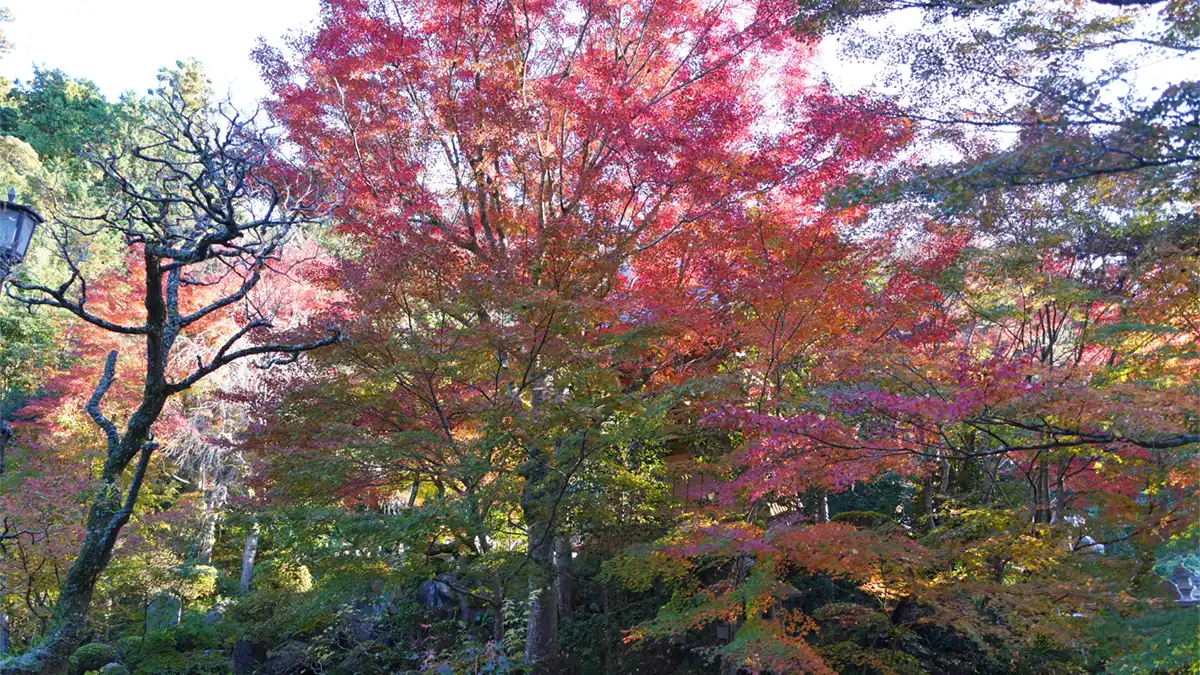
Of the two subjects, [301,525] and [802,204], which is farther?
[802,204]

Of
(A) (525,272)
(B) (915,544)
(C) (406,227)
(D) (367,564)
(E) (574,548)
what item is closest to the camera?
(B) (915,544)

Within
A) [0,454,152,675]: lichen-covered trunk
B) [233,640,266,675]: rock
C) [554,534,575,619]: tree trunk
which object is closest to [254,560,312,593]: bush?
[233,640,266,675]: rock

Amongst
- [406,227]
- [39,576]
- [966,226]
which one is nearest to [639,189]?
[406,227]

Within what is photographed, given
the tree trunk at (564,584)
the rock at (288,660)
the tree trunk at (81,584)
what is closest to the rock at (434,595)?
the rock at (288,660)

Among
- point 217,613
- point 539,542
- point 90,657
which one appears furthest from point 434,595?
point 539,542

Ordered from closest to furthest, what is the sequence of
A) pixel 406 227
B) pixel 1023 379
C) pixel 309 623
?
pixel 1023 379
pixel 406 227
pixel 309 623

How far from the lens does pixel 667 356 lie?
9047mm

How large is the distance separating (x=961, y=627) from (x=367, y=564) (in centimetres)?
556

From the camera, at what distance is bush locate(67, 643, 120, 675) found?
10.4m

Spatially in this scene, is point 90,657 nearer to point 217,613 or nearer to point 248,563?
point 217,613

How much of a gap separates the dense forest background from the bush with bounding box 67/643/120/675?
50 mm

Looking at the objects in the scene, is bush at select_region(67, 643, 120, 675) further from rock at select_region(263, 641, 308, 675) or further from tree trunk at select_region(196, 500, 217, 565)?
tree trunk at select_region(196, 500, 217, 565)

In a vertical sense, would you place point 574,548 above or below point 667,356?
below

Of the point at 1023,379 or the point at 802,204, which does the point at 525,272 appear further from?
the point at 1023,379
